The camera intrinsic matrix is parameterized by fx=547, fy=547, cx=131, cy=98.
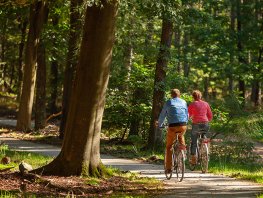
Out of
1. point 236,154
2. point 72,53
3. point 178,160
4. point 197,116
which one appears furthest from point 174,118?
point 72,53

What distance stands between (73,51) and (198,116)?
877cm

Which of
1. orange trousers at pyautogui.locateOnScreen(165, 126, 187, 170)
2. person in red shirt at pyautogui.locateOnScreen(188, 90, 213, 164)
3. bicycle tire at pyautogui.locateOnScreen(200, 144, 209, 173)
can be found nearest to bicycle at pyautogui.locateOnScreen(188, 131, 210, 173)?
bicycle tire at pyautogui.locateOnScreen(200, 144, 209, 173)

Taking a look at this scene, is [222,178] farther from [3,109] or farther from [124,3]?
[3,109]

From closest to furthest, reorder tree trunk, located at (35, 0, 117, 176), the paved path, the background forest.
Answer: the paved path < tree trunk, located at (35, 0, 117, 176) < the background forest

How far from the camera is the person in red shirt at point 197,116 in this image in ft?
46.1

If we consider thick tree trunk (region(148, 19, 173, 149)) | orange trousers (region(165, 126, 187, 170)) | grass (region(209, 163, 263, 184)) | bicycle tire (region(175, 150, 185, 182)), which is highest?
thick tree trunk (region(148, 19, 173, 149))

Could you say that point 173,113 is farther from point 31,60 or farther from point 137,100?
point 31,60

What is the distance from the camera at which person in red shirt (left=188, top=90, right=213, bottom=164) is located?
46.1 feet

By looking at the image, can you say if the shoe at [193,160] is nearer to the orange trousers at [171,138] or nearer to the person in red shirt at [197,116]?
the person in red shirt at [197,116]

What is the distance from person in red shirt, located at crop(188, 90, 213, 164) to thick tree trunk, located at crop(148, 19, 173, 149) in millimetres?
4698

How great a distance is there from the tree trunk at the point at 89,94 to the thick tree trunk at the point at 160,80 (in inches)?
293

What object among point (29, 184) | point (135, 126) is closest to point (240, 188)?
point (29, 184)

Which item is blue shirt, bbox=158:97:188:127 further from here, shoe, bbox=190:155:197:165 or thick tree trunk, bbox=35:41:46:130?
thick tree trunk, bbox=35:41:46:130

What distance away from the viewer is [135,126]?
2172 cm
